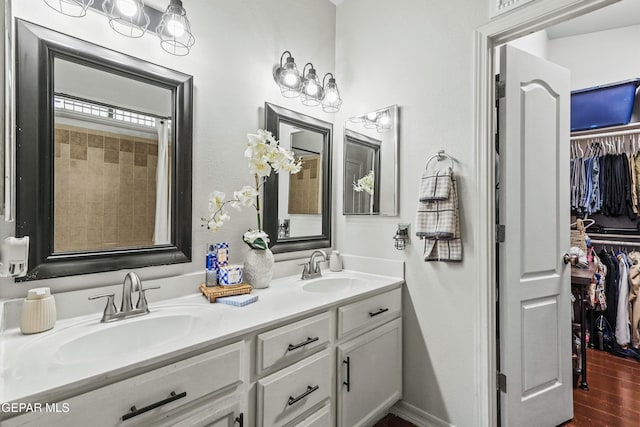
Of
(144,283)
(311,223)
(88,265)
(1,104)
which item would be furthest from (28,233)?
(311,223)

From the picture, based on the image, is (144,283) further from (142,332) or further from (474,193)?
(474,193)

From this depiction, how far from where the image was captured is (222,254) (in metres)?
1.59

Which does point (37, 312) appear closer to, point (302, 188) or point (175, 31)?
point (175, 31)

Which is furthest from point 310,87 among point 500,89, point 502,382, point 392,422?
point 392,422

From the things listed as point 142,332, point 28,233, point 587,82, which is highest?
point 587,82

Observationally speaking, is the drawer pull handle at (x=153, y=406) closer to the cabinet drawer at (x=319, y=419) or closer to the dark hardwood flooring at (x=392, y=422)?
the cabinet drawer at (x=319, y=419)

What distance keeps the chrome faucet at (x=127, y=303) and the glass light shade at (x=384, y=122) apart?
1621 mm

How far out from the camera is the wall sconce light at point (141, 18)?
122 cm

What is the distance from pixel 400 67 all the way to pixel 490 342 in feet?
5.47

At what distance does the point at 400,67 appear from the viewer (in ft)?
6.49

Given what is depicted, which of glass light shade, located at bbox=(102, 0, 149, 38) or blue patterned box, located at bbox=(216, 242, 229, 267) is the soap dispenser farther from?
glass light shade, located at bbox=(102, 0, 149, 38)

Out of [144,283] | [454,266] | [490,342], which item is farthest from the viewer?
[454,266]

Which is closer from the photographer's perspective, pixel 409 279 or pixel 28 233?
A: pixel 28 233

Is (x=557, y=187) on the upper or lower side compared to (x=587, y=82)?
lower
